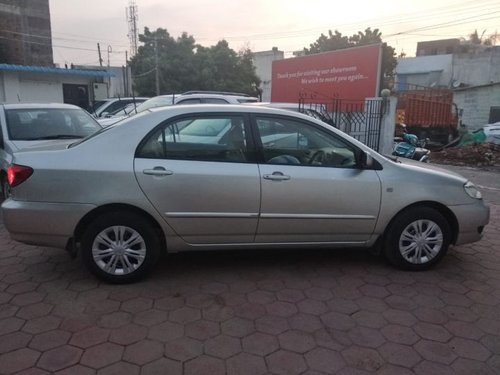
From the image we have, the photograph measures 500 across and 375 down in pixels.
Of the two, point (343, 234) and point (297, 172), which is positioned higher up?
point (297, 172)

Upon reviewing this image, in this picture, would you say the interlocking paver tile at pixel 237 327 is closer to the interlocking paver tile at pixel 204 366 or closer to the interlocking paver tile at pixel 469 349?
the interlocking paver tile at pixel 204 366

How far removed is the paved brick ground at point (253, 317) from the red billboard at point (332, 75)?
8060mm

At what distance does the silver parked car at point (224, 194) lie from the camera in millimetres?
3535

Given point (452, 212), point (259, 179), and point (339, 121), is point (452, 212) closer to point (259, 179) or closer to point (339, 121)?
point (259, 179)

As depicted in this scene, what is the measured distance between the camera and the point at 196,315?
328 cm

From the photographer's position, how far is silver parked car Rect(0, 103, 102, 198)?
19.8 feet

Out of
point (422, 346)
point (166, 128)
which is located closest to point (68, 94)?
point (166, 128)

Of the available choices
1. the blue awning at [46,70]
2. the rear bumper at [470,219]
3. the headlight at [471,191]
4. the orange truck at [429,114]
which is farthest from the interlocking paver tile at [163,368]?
the blue awning at [46,70]

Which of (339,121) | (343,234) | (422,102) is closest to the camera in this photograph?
(343,234)

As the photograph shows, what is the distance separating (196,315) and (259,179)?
1202 millimetres

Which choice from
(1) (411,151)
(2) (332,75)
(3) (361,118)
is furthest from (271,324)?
(2) (332,75)

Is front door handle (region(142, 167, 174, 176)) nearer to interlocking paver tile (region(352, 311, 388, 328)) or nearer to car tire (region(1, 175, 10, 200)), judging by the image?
interlocking paver tile (region(352, 311, 388, 328))

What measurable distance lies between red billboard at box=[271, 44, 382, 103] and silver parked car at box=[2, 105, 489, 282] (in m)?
8.00

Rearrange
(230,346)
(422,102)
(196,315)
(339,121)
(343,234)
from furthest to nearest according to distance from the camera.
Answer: (422,102), (339,121), (343,234), (196,315), (230,346)
